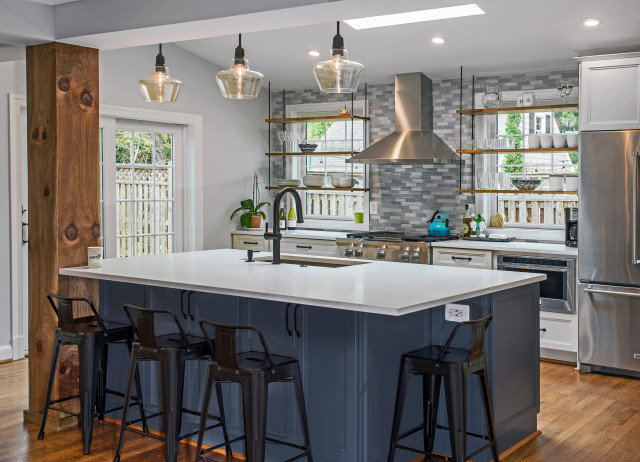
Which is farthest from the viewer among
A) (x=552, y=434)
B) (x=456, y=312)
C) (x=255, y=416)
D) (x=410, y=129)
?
(x=410, y=129)

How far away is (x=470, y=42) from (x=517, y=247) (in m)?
1.62

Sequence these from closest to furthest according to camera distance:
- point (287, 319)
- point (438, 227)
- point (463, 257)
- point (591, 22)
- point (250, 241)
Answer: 1. point (287, 319)
2. point (591, 22)
3. point (463, 257)
4. point (438, 227)
5. point (250, 241)

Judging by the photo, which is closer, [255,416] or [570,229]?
[255,416]

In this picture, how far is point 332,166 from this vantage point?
7.62 meters

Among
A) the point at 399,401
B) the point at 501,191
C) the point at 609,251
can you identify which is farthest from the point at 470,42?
the point at 399,401

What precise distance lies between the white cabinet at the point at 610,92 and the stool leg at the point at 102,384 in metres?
3.65

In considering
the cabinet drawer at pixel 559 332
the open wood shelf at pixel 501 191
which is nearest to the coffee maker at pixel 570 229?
the open wood shelf at pixel 501 191

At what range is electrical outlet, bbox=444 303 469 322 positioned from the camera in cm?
356

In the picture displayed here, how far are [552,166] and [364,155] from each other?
1.60m

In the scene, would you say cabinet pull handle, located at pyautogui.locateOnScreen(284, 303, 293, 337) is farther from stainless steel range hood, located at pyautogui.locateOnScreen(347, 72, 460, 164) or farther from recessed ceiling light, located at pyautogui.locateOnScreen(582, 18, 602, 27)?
recessed ceiling light, located at pyautogui.locateOnScreen(582, 18, 602, 27)

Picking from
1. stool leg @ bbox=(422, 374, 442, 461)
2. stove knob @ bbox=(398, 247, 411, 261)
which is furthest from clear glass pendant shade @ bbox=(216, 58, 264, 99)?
stove knob @ bbox=(398, 247, 411, 261)

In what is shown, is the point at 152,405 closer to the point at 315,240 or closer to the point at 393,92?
the point at 315,240

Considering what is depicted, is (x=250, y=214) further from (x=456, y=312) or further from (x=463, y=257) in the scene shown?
(x=456, y=312)

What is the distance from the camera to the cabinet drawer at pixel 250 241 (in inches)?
281
